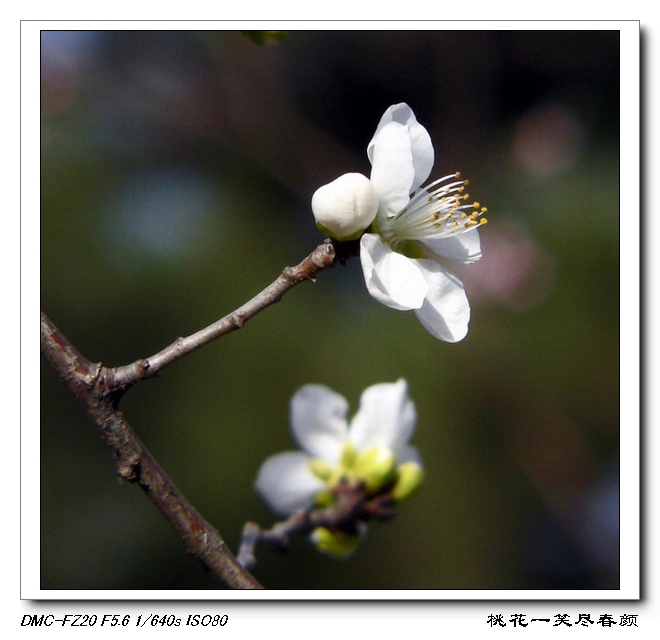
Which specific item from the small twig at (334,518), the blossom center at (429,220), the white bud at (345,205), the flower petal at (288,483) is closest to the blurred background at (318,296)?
the flower petal at (288,483)

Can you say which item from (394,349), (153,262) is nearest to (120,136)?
(153,262)

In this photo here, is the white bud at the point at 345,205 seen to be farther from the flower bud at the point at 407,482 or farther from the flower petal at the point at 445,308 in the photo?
the flower bud at the point at 407,482

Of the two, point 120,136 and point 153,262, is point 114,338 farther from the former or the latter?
point 120,136

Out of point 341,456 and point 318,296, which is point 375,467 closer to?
point 341,456

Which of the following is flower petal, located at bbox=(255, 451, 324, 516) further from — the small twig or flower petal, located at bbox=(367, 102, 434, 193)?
flower petal, located at bbox=(367, 102, 434, 193)

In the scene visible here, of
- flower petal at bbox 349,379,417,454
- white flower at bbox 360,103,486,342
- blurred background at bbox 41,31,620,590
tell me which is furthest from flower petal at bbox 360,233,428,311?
blurred background at bbox 41,31,620,590
